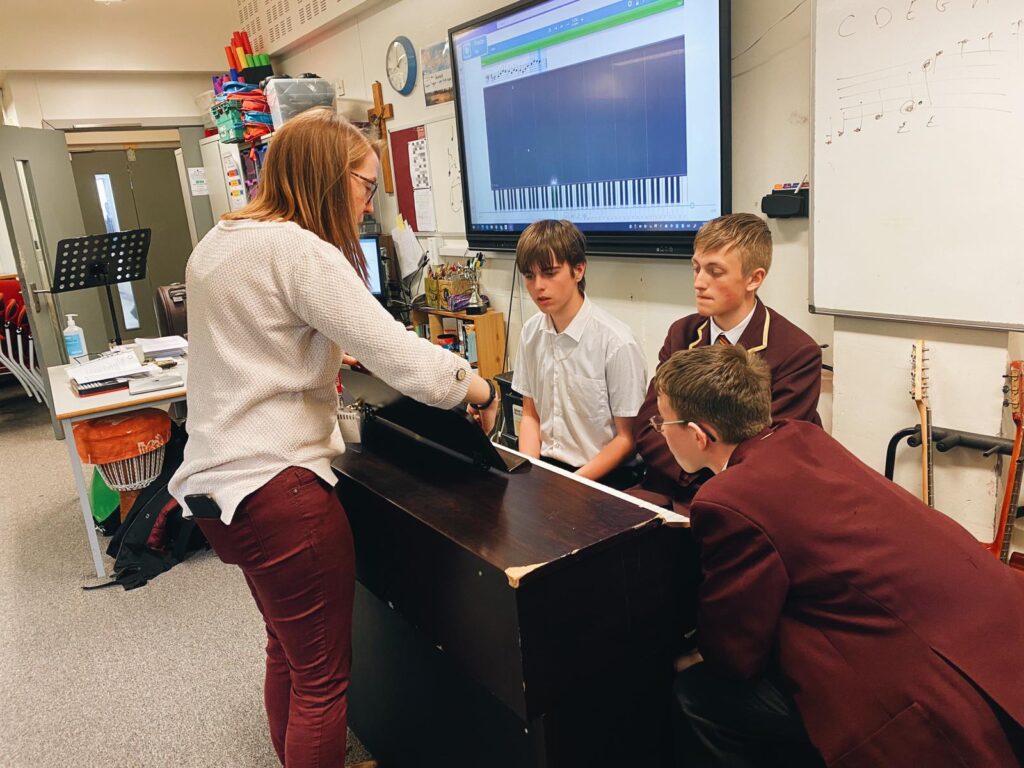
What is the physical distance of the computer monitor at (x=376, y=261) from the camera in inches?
165

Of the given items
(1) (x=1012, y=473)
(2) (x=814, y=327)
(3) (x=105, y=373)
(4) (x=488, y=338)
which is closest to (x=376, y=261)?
(4) (x=488, y=338)

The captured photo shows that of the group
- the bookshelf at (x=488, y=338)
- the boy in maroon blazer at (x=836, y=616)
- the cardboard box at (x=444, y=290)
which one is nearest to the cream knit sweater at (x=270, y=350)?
the boy in maroon blazer at (x=836, y=616)

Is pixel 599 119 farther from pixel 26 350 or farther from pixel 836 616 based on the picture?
pixel 26 350

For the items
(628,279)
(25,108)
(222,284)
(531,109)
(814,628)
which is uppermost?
(25,108)

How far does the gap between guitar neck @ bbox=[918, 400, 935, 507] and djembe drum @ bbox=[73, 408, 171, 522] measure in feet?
8.89

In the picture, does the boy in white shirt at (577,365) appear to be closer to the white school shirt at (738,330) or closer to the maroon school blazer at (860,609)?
the white school shirt at (738,330)

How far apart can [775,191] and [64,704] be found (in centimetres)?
264

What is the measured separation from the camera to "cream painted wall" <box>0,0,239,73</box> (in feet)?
16.9

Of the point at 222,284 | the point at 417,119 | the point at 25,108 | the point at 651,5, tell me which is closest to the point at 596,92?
the point at 651,5

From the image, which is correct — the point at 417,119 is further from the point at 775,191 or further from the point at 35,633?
the point at 35,633

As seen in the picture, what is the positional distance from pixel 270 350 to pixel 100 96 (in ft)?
18.3

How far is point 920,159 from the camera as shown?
1882mm

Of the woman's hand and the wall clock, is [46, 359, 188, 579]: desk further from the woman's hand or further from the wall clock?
the wall clock

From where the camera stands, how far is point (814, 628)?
3.84 ft
